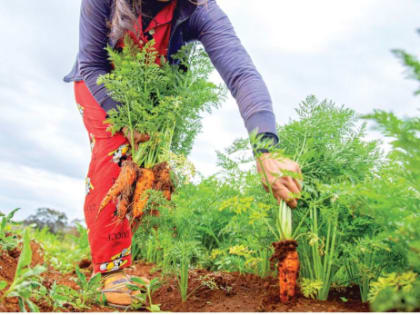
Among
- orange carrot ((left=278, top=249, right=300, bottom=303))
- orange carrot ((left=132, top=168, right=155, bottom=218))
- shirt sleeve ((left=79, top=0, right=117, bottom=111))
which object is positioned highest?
shirt sleeve ((left=79, top=0, right=117, bottom=111))

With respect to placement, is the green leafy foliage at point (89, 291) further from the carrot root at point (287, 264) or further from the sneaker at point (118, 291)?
the carrot root at point (287, 264)

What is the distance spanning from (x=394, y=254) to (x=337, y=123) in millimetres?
760

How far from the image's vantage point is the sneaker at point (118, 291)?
7.93ft

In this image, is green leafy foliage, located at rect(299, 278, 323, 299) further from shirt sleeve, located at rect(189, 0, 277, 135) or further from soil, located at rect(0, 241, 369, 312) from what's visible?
shirt sleeve, located at rect(189, 0, 277, 135)

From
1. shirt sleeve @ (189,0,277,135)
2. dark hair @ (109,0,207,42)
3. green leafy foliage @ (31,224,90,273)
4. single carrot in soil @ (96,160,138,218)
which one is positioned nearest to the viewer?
shirt sleeve @ (189,0,277,135)

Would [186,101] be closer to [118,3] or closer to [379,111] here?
[118,3]

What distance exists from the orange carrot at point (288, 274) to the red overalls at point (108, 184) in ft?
3.73

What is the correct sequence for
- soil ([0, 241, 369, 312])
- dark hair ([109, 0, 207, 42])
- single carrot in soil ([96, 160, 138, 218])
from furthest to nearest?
dark hair ([109, 0, 207, 42]) → single carrot in soil ([96, 160, 138, 218]) → soil ([0, 241, 369, 312])

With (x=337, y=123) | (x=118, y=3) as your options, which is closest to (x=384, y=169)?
(x=337, y=123)

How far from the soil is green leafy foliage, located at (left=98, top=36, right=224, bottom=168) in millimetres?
805

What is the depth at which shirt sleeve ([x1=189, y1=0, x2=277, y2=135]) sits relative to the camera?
2.22 meters

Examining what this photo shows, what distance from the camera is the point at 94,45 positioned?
8.65ft

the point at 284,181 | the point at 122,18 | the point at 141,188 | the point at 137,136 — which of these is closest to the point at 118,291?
the point at 141,188

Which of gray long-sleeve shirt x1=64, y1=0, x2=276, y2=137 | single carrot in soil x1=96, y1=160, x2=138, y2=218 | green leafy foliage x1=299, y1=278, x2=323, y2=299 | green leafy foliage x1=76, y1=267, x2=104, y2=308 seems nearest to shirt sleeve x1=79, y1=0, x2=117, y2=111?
gray long-sleeve shirt x1=64, y1=0, x2=276, y2=137
